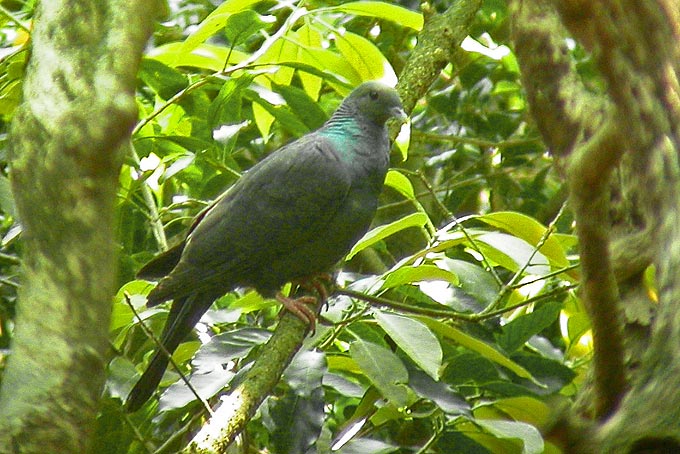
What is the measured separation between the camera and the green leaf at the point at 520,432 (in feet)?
6.86

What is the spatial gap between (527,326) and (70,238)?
193cm

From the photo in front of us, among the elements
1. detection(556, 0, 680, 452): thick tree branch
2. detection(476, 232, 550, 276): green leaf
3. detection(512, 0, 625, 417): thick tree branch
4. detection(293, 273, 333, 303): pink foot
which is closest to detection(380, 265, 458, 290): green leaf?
detection(476, 232, 550, 276): green leaf

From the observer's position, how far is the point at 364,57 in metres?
2.81

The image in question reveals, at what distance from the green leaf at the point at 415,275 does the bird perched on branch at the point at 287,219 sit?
0.65 meters

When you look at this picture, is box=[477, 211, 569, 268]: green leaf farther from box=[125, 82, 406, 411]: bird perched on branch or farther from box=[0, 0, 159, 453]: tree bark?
box=[0, 0, 159, 453]: tree bark

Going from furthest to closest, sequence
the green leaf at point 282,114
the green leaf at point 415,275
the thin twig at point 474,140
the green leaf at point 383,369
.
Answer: the thin twig at point 474,140 → the green leaf at point 282,114 → the green leaf at point 415,275 → the green leaf at point 383,369

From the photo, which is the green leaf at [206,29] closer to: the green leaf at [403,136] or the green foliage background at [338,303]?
the green foliage background at [338,303]

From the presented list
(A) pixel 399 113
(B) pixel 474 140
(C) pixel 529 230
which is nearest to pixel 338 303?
(C) pixel 529 230

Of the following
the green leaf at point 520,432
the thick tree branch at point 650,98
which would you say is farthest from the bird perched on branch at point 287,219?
the thick tree branch at point 650,98

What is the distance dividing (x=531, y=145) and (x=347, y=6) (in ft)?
4.18

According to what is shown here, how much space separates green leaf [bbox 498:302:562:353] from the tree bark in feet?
6.14

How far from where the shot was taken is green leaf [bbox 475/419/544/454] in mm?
2092

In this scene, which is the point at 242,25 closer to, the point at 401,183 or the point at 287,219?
the point at 401,183

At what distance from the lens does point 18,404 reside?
92 centimetres
